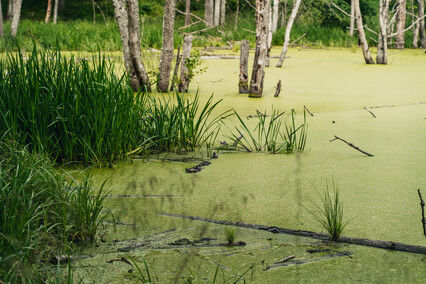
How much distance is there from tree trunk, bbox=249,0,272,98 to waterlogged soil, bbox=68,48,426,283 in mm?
1289

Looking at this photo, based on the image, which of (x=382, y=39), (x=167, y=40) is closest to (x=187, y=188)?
(x=167, y=40)

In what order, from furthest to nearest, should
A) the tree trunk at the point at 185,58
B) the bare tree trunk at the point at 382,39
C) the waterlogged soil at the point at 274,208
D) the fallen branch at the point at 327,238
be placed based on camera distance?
1. the bare tree trunk at the point at 382,39
2. the tree trunk at the point at 185,58
3. the fallen branch at the point at 327,238
4. the waterlogged soil at the point at 274,208

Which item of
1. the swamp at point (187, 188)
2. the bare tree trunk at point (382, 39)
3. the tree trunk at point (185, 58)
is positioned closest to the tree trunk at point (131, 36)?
the swamp at point (187, 188)

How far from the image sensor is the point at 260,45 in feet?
20.2

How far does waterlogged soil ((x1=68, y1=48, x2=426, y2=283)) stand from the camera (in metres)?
1.89

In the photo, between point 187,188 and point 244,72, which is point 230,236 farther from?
point 244,72

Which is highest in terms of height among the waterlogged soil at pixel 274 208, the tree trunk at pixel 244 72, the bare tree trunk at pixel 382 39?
the bare tree trunk at pixel 382 39

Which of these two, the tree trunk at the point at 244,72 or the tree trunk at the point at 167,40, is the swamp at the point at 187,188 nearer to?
the tree trunk at the point at 167,40

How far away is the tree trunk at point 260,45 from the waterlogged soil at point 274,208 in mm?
1289

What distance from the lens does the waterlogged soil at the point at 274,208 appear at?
6.20 ft

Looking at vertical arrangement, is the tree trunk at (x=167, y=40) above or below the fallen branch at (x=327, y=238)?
above

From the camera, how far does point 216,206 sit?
2.58m

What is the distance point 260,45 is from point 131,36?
1445 millimetres

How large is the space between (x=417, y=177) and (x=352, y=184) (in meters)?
0.42
